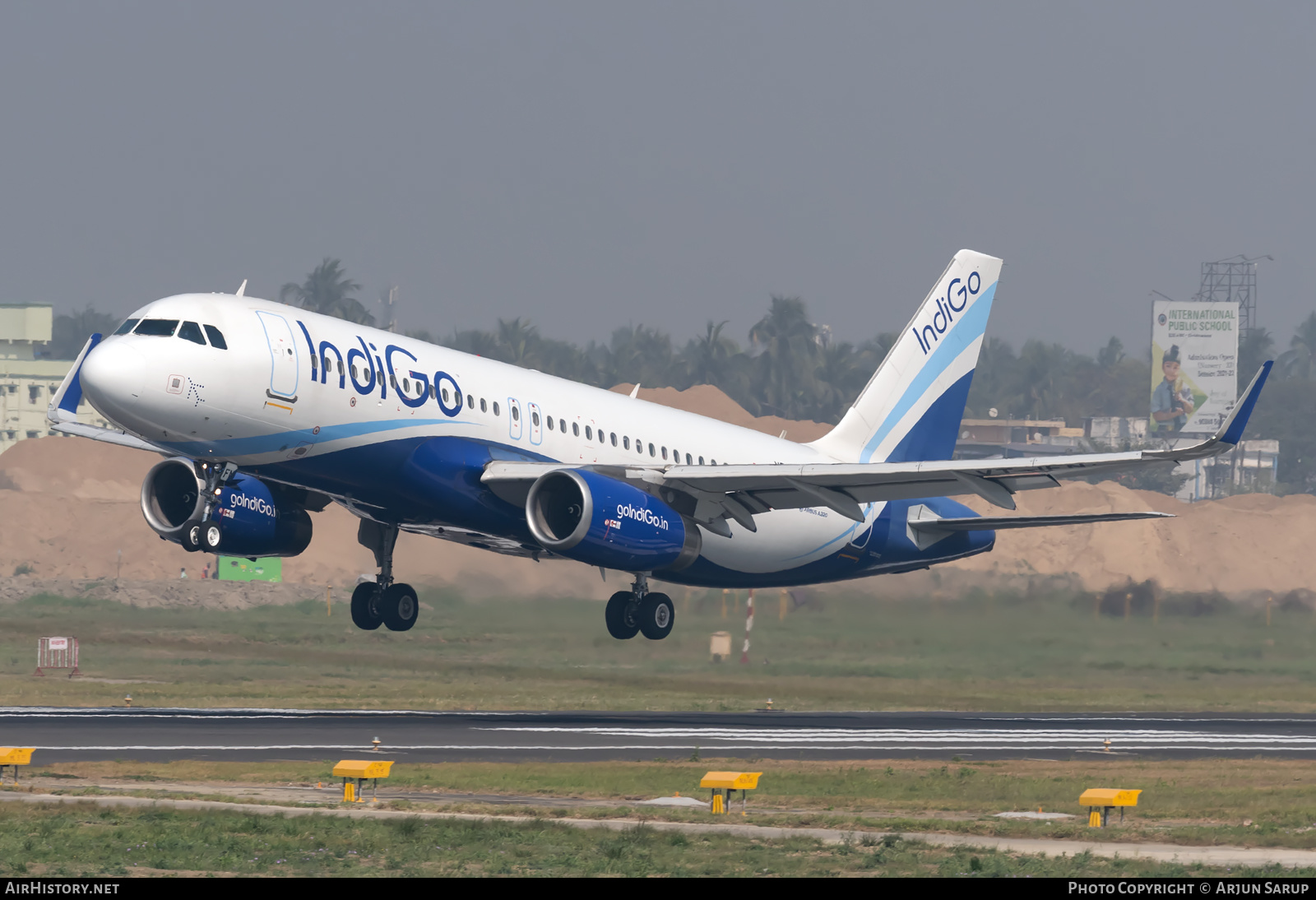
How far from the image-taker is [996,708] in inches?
2211

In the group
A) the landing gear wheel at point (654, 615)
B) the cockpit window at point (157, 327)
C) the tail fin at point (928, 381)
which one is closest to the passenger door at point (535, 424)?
the landing gear wheel at point (654, 615)

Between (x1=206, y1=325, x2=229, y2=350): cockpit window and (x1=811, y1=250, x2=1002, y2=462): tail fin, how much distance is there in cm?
2008

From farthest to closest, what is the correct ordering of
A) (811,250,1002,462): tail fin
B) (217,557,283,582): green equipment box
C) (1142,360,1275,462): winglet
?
(217,557,283,582): green equipment box
(811,250,1002,462): tail fin
(1142,360,1275,462): winglet

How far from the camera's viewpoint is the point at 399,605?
144 feet

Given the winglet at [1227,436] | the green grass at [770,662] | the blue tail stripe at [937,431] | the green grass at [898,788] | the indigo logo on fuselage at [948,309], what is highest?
the indigo logo on fuselage at [948,309]

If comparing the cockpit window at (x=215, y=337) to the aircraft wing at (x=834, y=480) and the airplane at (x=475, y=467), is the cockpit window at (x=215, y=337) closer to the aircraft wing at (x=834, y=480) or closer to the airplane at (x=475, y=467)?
the airplane at (x=475, y=467)

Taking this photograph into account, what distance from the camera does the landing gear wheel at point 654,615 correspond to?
140 ft

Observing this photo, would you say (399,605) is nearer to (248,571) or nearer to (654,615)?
(654,615)

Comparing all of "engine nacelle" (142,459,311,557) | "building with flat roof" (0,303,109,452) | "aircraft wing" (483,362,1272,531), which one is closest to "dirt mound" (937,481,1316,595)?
"aircraft wing" (483,362,1272,531)

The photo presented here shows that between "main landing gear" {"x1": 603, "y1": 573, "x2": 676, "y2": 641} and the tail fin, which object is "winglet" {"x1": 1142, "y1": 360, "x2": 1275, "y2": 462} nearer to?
"main landing gear" {"x1": 603, "y1": 573, "x2": 676, "y2": 641}

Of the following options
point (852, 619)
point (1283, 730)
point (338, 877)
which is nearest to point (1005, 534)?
point (852, 619)

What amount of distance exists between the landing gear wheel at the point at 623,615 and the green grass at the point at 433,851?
59.8 ft

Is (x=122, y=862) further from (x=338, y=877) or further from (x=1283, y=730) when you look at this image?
(x=1283, y=730)

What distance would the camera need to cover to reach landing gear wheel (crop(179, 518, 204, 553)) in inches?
1491
